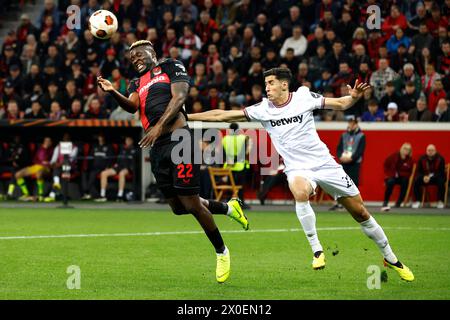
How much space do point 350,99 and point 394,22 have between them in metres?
15.8

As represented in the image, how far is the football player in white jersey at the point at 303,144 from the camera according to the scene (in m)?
10.8

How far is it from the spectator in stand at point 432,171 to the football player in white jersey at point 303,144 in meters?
13.1

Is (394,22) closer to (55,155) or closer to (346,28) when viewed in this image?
(346,28)

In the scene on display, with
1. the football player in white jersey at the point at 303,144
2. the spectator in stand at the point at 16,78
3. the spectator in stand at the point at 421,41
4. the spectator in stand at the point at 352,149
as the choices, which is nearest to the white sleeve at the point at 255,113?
the football player in white jersey at the point at 303,144

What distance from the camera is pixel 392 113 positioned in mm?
24703

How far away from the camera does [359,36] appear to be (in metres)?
25.6

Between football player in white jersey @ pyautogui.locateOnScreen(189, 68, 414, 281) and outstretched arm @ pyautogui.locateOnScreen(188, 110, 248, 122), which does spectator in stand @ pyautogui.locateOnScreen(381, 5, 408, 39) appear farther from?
outstretched arm @ pyautogui.locateOnScreen(188, 110, 248, 122)

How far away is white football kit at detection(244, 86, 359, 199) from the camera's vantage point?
1105cm

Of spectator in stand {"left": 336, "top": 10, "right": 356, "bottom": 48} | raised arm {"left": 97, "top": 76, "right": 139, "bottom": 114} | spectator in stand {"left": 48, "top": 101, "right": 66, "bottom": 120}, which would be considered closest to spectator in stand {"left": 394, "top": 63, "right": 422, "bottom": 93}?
spectator in stand {"left": 336, "top": 10, "right": 356, "bottom": 48}

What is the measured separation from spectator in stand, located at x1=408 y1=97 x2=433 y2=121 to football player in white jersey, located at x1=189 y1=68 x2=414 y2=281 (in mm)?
13563

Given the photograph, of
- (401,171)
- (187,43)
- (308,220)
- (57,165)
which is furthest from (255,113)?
(187,43)

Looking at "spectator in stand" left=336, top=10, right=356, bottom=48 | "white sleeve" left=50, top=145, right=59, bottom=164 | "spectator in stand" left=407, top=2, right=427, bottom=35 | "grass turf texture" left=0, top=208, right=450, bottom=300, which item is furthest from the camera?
"white sleeve" left=50, top=145, right=59, bottom=164

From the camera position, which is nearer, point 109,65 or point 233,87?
point 233,87
